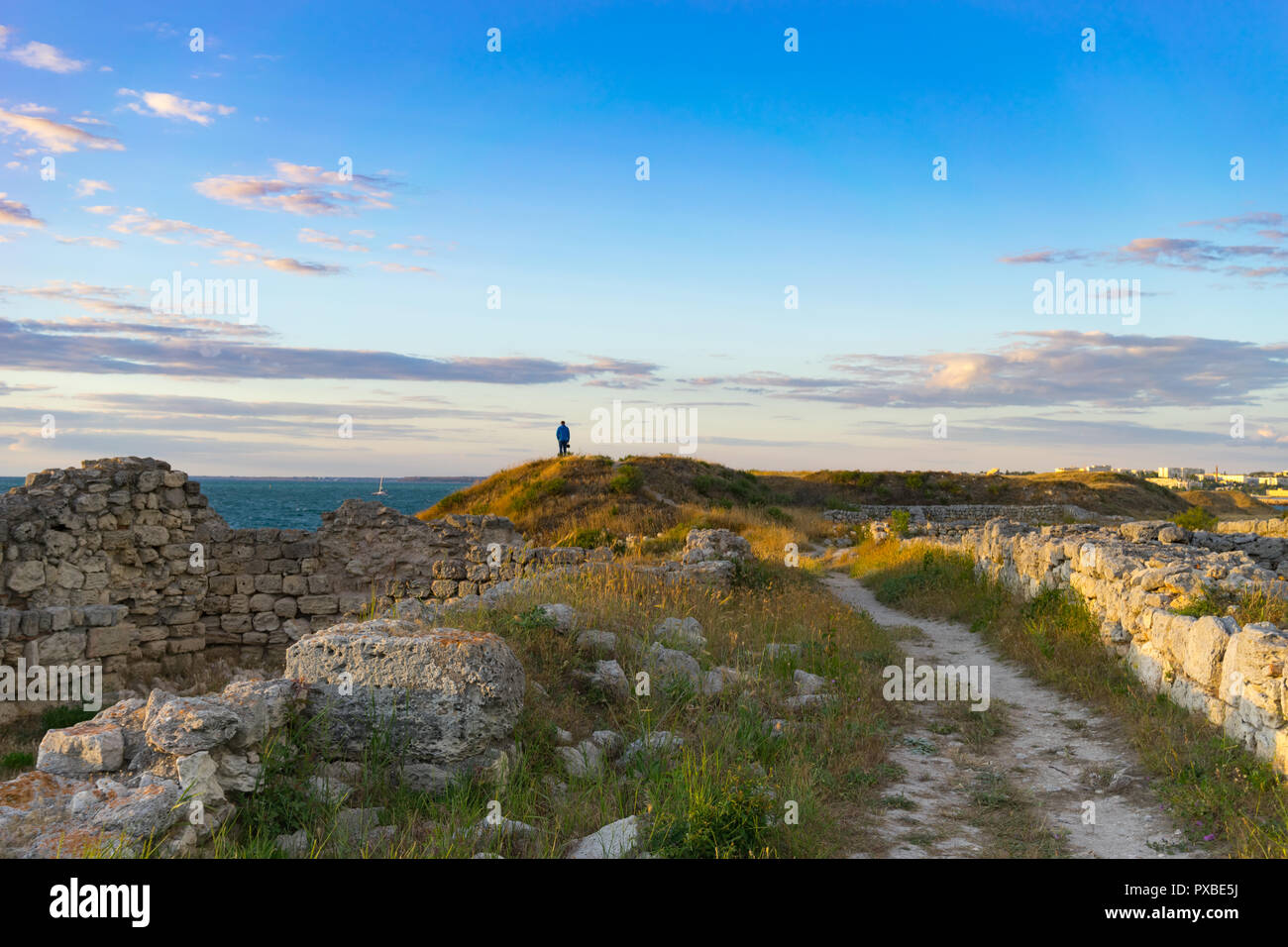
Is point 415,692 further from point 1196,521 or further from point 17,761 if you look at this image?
point 1196,521

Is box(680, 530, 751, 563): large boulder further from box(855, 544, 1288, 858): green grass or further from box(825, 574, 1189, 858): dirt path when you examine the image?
box(825, 574, 1189, 858): dirt path

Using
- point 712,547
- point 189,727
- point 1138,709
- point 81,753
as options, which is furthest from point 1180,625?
point 712,547

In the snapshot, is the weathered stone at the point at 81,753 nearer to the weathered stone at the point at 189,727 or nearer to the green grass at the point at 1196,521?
the weathered stone at the point at 189,727

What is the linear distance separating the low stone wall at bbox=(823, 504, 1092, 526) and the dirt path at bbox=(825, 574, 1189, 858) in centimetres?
2726

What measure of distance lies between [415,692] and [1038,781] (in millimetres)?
4858

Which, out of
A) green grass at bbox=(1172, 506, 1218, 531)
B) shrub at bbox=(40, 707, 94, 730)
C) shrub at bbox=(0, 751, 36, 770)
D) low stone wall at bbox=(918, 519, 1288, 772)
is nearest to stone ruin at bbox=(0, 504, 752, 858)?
low stone wall at bbox=(918, 519, 1288, 772)

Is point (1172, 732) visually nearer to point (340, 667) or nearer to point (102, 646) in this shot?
point (340, 667)

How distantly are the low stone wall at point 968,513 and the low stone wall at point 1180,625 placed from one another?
914 inches

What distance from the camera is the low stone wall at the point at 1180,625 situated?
6.10m

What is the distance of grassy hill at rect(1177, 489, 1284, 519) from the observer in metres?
36.7

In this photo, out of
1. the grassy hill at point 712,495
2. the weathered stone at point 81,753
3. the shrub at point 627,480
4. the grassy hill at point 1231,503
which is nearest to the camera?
the weathered stone at point 81,753

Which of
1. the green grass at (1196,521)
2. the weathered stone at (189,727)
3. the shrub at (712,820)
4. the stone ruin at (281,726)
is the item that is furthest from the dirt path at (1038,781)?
the green grass at (1196,521)
